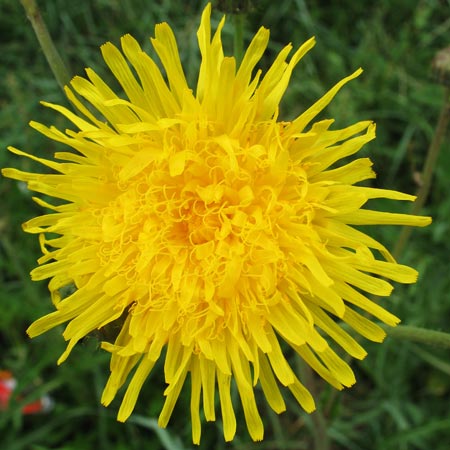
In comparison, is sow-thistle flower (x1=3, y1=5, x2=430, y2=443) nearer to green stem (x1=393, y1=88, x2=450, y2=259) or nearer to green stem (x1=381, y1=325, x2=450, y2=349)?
green stem (x1=381, y1=325, x2=450, y2=349)

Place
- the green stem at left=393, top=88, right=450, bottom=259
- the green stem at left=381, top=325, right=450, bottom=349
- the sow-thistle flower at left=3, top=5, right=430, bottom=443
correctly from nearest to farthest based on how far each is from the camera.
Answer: the sow-thistle flower at left=3, top=5, right=430, bottom=443 < the green stem at left=381, top=325, right=450, bottom=349 < the green stem at left=393, top=88, right=450, bottom=259

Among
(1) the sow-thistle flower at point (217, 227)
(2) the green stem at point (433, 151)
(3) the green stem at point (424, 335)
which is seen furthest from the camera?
(2) the green stem at point (433, 151)

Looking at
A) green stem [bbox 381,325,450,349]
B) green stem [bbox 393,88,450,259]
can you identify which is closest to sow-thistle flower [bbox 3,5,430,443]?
green stem [bbox 381,325,450,349]

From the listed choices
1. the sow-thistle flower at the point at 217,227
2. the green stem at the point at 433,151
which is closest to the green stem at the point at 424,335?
the sow-thistle flower at the point at 217,227

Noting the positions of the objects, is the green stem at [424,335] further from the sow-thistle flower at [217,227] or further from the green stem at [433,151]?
the green stem at [433,151]

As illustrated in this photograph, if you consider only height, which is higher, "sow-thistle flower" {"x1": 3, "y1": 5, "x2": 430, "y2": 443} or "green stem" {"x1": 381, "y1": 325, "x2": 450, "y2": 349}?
"sow-thistle flower" {"x1": 3, "y1": 5, "x2": 430, "y2": 443}

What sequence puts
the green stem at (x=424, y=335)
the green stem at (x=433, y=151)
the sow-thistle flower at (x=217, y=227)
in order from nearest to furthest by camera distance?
the sow-thistle flower at (x=217, y=227)
the green stem at (x=424, y=335)
the green stem at (x=433, y=151)

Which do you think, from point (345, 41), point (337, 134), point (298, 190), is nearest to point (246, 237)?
point (298, 190)

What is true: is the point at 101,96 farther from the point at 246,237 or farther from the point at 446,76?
the point at 446,76
